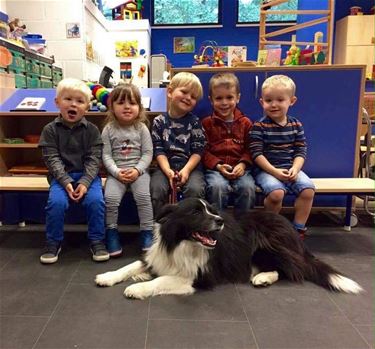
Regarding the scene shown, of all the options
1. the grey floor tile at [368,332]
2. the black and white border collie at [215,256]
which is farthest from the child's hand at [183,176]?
the grey floor tile at [368,332]

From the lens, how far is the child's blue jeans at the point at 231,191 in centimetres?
237

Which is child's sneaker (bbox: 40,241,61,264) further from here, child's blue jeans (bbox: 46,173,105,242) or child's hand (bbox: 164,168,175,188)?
child's hand (bbox: 164,168,175,188)

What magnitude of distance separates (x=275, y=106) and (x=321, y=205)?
1103mm

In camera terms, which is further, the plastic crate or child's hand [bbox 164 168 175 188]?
the plastic crate

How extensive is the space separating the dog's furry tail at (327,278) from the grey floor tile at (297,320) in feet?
0.23

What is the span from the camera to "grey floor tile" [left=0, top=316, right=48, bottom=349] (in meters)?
1.46

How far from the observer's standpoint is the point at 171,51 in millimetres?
8438

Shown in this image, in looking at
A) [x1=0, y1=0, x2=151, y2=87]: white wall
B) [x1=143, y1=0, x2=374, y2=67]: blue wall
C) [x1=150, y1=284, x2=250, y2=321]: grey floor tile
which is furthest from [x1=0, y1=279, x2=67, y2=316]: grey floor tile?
[x1=143, y1=0, x2=374, y2=67]: blue wall

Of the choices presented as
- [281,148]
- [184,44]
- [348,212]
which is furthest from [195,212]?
[184,44]

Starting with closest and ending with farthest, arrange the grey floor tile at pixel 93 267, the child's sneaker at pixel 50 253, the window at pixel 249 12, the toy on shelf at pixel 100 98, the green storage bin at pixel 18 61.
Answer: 1. the grey floor tile at pixel 93 267
2. the child's sneaker at pixel 50 253
3. the toy on shelf at pixel 100 98
4. the green storage bin at pixel 18 61
5. the window at pixel 249 12

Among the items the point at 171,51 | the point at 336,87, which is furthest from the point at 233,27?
the point at 336,87

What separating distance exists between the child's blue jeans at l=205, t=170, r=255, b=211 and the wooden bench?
491 mm

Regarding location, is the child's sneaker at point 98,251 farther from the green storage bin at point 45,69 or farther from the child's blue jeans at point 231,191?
the green storage bin at point 45,69

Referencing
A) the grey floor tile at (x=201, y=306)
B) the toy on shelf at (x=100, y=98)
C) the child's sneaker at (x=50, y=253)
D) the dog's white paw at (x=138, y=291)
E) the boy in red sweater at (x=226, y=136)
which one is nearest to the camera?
the grey floor tile at (x=201, y=306)
